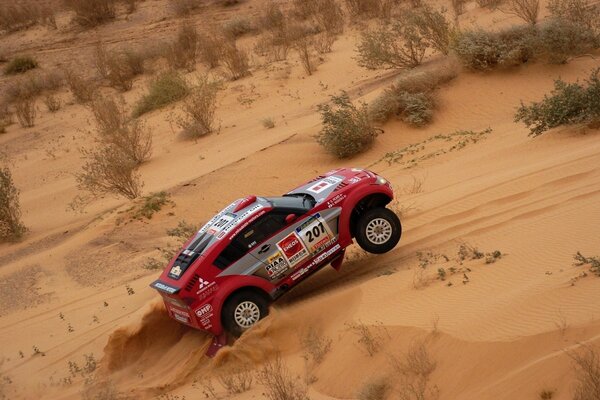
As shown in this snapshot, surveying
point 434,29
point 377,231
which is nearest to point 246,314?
point 377,231

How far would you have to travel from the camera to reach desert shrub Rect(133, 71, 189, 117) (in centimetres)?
2908

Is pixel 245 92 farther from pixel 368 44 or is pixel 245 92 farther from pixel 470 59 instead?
pixel 470 59

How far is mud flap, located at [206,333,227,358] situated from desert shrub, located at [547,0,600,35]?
14180 mm

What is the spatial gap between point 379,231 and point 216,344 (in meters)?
2.80

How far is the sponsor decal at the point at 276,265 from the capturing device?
38.5 feet

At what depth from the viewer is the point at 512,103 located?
2077cm

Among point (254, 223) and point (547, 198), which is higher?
point (254, 223)

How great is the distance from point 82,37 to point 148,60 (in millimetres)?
7150

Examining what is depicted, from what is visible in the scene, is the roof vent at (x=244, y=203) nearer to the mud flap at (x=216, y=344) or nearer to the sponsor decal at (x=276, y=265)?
the sponsor decal at (x=276, y=265)

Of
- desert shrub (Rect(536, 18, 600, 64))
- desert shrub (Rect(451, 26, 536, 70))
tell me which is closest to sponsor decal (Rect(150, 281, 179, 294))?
desert shrub (Rect(451, 26, 536, 70))

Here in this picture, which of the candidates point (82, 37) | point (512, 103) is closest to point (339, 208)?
point (512, 103)

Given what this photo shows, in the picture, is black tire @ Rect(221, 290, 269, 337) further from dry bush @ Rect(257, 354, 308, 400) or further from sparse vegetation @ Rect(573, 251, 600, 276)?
sparse vegetation @ Rect(573, 251, 600, 276)

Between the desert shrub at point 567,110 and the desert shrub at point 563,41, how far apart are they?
4.03 meters

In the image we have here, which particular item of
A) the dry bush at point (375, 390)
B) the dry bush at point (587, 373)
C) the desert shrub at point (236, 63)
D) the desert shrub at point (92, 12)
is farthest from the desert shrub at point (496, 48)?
the desert shrub at point (92, 12)
